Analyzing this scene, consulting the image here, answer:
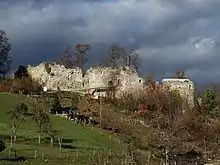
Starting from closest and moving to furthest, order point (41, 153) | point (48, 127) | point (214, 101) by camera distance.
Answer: point (41, 153) < point (48, 127) < point (214, 101)

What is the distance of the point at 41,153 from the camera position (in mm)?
51500

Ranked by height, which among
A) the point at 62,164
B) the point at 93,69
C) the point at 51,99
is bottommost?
the point at 62,164

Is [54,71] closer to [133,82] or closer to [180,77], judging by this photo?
[133,82]

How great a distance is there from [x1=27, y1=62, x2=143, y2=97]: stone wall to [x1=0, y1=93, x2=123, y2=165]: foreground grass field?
66.8ft

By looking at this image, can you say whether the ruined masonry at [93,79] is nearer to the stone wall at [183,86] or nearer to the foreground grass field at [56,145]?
the stone wall at [183,86]

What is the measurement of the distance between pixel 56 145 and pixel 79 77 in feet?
168

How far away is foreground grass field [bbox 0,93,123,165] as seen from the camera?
49.7m

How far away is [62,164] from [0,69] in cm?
6605

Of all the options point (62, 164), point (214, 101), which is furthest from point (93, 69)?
point (62, 164)

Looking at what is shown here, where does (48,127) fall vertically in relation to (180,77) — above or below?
below

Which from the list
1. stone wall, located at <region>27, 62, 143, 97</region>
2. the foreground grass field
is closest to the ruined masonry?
stone wall, located at <region>27, 62, 143, 97</region>

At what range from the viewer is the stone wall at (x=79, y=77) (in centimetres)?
10812

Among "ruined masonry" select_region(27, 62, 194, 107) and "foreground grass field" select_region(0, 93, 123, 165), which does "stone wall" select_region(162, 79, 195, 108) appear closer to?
"ruined masonry" select_region(27, 62, 194, 107)

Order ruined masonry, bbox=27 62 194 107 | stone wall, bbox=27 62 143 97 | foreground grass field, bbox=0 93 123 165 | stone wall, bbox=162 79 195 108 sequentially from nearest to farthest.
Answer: foreground grass field, bbox=0 93 123 165 → stone wall, bbox=162 79 195 108 → ruined masonry, bbox=27 62 194 107 → stone wall, bbox=27 62 143 97
